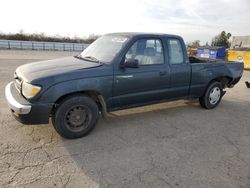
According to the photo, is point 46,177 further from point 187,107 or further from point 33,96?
point 187,107

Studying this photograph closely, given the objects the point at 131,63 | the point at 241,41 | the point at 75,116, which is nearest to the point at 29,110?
the point at 75,116

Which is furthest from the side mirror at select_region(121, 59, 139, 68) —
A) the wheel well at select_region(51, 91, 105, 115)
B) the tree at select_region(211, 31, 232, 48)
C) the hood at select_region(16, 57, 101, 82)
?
the tree at select_region(211, 31, 232, 48)

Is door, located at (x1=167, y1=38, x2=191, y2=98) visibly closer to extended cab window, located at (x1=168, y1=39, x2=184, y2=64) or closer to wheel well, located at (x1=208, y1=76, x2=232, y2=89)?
extended cab window, located at (x1=168, y1=39, x2=184, y2=64)

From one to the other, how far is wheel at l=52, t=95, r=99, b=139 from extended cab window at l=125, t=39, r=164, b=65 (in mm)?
1152

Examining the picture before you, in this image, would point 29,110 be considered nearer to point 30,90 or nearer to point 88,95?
point 30,90

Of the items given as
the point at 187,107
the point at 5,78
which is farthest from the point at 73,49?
the point at 187,107

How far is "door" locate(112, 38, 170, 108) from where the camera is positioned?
4203mm

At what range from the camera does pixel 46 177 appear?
2.84 meters

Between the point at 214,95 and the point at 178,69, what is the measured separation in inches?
64.7

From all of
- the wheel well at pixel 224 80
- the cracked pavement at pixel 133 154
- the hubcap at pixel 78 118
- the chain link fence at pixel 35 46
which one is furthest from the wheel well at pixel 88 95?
the chain link fence at pixel 35 46

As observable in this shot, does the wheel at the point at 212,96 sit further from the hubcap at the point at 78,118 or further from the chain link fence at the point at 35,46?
the chain link fence at the point at 35,46

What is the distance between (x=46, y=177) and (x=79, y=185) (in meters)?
0.45

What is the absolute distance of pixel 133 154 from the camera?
351cm

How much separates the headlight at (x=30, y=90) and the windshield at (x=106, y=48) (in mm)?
1332
